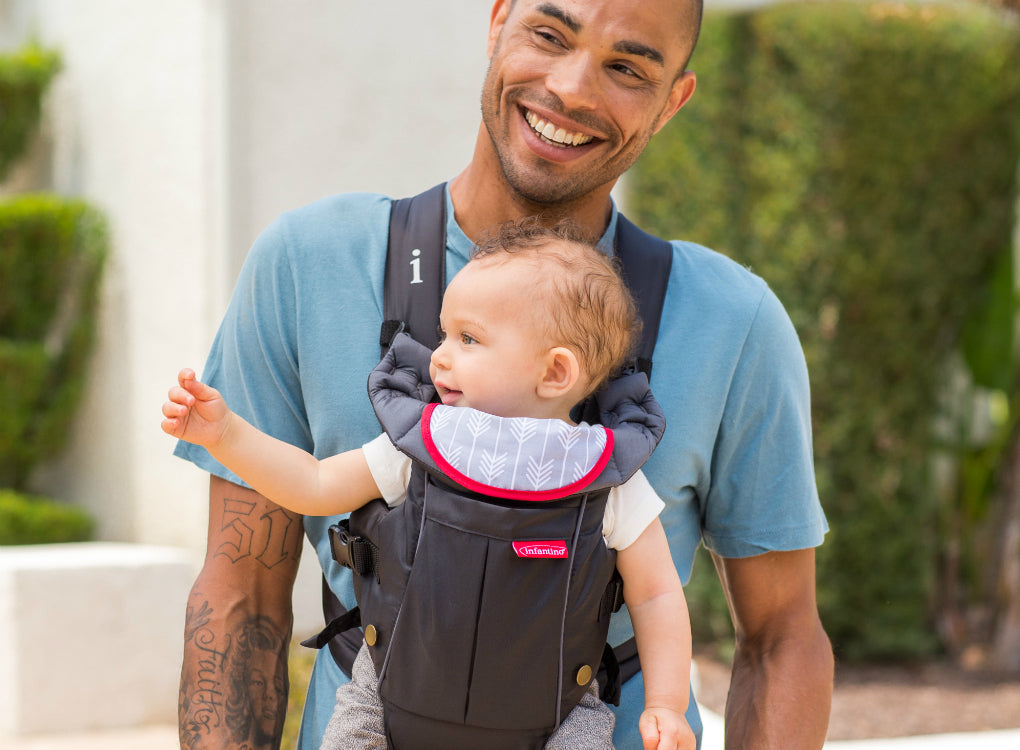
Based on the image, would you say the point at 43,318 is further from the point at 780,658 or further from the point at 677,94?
the point at 780,658

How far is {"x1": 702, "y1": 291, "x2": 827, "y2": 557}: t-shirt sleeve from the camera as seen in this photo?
2.12 m

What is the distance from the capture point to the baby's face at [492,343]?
76.2 inches

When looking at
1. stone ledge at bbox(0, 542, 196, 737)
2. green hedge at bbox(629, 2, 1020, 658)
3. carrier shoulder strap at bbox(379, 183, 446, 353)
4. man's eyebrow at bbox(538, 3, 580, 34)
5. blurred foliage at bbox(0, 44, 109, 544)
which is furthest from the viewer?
green hedge at bbox(629, 2, 1020, 658)

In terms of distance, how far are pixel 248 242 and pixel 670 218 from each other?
2.51 meters

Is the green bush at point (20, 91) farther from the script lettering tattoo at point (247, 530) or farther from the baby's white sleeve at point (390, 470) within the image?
the baby's white sleeve at point (390, 470)

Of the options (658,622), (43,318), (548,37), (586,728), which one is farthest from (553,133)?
(43,318)

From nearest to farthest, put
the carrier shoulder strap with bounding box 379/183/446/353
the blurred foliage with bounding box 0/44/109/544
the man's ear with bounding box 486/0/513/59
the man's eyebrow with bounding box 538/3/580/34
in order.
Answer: the carrier shoulder strap with bounding box 379/183/446/353 < the man's eyebrow with bounding box 538/3/580/34 < the man's ear with bounding box 486/0/513/59 < the blurred foliage with bounding box 0/44/109/544

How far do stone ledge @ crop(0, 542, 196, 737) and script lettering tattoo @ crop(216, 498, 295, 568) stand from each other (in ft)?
12.7

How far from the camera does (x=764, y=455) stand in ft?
7.01

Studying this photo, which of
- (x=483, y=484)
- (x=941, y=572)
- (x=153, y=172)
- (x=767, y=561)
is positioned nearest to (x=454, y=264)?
(x=483, y=484)

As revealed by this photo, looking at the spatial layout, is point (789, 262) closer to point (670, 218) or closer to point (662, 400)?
point (670, 218)

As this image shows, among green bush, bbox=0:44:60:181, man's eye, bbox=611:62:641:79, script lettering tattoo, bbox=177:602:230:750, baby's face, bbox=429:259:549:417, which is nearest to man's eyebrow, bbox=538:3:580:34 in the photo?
man's eye, bbox=611:62:641:79

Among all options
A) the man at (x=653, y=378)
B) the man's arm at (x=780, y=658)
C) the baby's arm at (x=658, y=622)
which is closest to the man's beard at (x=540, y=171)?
the man at (x=653, y=378)

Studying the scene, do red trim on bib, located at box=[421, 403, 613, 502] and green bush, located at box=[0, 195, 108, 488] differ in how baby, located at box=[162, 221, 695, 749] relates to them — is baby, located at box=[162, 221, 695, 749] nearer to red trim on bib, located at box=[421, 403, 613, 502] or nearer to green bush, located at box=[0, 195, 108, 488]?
red trim on bib, located at box=[421, 403, 613, 502]
